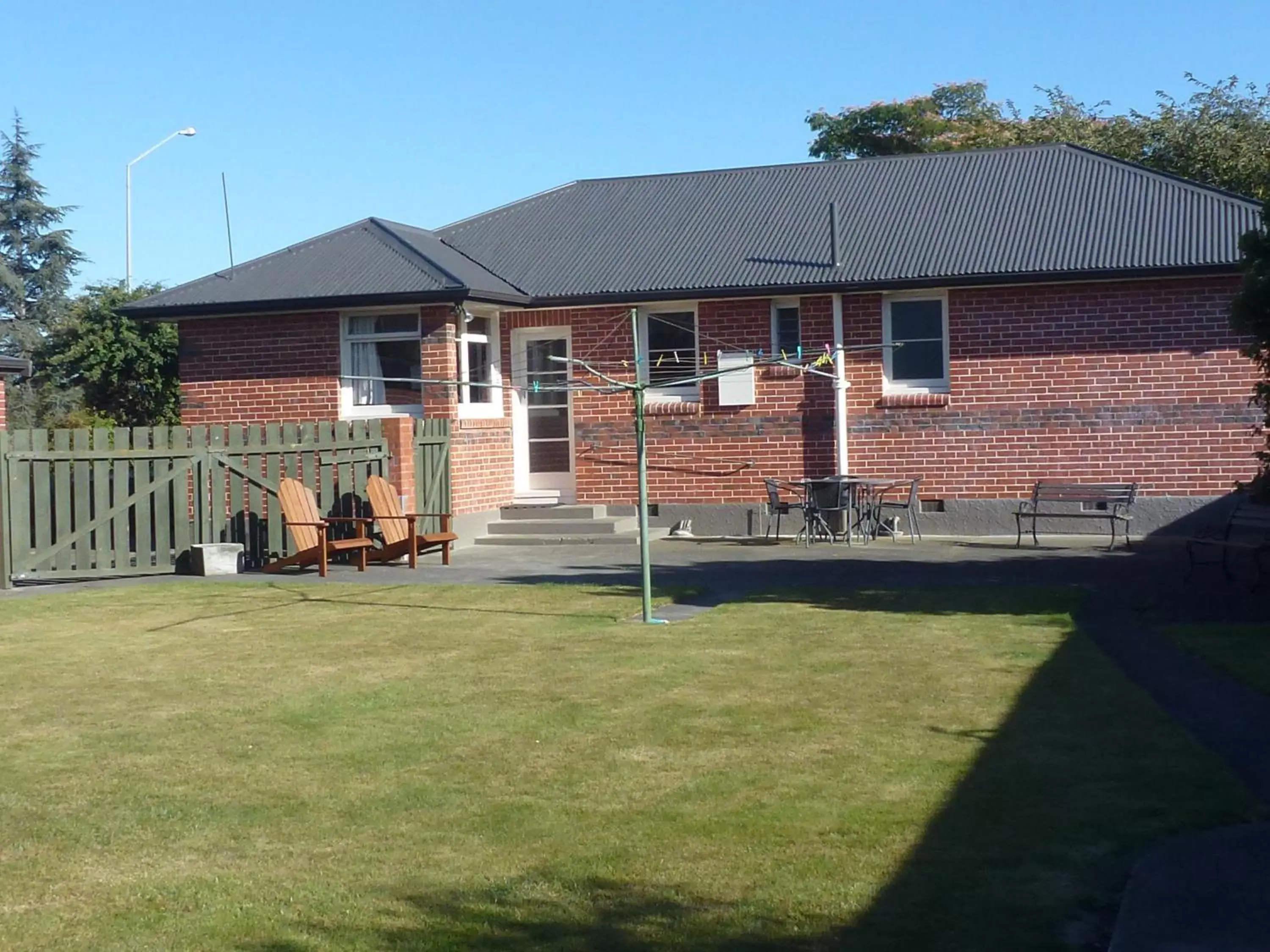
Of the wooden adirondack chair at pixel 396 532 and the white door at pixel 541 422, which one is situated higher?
the white door at pixel 541 422

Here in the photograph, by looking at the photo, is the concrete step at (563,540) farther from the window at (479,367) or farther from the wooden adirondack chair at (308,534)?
the wooden adirondack chair at (308,534)

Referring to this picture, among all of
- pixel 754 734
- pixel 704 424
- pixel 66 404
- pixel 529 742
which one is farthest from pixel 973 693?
pixel 66 404

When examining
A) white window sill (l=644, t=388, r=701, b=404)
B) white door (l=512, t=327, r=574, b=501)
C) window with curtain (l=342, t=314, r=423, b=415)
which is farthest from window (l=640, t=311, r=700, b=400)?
window with curtain (l=342, t=314, r=423, b=415)

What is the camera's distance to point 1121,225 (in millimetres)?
20047

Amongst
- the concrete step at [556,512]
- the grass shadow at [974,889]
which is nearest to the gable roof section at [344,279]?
the concrete step at [556,512]

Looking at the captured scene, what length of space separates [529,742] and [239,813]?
5.81 feet

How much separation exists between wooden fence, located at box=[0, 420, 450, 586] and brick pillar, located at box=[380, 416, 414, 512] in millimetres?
125

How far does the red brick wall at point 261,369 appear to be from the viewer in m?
20.5

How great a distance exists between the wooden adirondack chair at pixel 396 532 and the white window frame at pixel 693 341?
445 cm

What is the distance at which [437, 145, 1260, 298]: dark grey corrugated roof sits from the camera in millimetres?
19688

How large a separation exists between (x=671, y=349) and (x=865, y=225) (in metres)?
3.27

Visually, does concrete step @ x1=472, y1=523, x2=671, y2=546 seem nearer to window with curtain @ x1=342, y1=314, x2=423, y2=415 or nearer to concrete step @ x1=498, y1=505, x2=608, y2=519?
concrete step @ x1=498, y1=505, x2=608, y2=519

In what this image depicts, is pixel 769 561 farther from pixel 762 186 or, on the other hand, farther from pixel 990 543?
pixel 762 186

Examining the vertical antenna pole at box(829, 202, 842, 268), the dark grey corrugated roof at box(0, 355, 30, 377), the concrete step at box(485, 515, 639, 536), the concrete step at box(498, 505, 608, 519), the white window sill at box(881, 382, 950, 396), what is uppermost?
the vertical antenna pole at box(829, 202, 842, 268)
